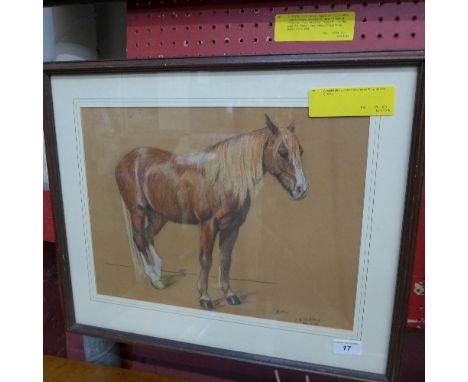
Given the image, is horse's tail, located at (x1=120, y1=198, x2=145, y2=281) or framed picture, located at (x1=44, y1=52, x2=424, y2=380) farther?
horse's tail, located at (x1=120, y1=198, x2=145, y2=281)

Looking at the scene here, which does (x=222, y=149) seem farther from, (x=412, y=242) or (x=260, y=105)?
(x=412, y=242)

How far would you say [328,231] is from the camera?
0.50 metres

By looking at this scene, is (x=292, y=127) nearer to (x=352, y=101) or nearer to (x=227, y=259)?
(x=352, y=101)

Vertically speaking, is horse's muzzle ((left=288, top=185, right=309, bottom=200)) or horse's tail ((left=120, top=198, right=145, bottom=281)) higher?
horse's muzzle ((left=288, top=185, right=309, bottom=200))

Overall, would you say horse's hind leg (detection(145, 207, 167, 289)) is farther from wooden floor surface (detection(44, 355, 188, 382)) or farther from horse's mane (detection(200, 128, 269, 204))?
wooden floor surface (detection(44, 355, 188, 382))

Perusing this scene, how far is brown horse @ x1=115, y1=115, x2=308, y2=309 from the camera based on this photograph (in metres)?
0.51

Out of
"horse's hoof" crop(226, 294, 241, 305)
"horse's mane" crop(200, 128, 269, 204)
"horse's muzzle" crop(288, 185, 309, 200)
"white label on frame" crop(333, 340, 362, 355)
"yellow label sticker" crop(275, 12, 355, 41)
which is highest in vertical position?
"yellow label sticker" crop(275, 12, 355, 41)

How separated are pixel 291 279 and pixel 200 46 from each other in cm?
40

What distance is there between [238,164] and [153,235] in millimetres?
195

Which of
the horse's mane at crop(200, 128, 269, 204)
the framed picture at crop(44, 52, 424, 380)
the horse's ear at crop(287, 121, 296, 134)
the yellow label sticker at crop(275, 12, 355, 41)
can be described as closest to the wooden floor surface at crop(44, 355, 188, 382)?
the framed picture at crop(44, 52, 424, 380)

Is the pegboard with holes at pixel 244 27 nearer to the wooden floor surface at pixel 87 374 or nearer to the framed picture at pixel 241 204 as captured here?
the framed picture at pixel 241 204

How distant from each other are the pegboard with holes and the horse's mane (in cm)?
13

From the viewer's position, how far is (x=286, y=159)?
504 mm

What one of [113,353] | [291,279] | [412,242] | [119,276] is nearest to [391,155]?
[412,242]
